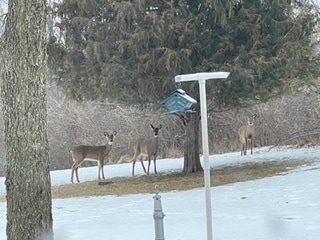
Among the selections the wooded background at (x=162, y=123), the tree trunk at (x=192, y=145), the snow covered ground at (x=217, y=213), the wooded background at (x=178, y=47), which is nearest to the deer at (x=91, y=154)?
the wooded background at (x=178, y=47)

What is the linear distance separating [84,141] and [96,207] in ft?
45.4

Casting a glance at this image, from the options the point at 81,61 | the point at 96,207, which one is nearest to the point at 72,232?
the point at 96,207

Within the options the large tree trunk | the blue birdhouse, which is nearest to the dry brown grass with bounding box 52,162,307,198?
the blue birdhouse

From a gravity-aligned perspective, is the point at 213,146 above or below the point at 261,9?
below

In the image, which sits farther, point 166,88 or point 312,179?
point 166,88

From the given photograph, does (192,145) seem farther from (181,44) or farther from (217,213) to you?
(217,213)

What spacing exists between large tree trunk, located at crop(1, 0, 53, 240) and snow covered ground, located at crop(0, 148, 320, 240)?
6.42 ft

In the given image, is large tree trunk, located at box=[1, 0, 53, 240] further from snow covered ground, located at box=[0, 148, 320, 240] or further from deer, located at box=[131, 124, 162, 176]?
deer, located at box=[131, 124, 162, 176]

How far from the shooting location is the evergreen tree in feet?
42.7

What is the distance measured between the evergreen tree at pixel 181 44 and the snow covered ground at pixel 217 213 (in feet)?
7.43

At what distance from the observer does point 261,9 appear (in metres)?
13.8

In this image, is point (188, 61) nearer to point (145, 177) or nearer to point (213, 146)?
point (145, 177)

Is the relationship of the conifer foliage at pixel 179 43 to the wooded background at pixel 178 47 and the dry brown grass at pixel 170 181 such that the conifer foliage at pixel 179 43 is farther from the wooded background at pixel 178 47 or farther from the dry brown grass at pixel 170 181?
the dry brown grass at pixel 170 181

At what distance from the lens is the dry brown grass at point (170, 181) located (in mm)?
13391
